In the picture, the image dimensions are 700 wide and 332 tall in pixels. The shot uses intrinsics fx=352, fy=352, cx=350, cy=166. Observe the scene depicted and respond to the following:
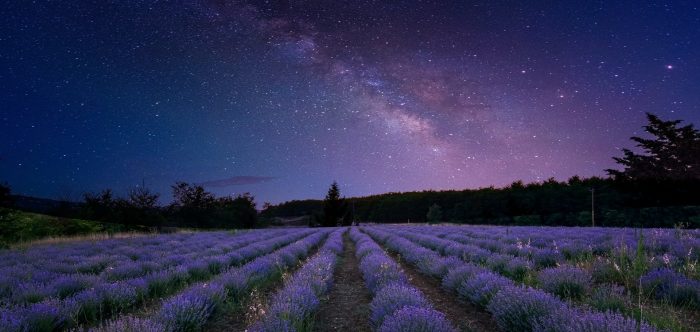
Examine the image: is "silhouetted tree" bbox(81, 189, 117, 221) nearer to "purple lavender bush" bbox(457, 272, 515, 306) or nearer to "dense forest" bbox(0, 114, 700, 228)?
"dense forest" bbox(0, 114, 700, 228)

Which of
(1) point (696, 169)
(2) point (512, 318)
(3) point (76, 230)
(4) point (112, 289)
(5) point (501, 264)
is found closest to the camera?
(2) point (512, 318)

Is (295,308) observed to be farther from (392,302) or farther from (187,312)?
(187,312)

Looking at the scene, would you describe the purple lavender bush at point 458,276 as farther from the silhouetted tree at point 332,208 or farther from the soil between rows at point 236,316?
the silhouetted tree at point 332,208

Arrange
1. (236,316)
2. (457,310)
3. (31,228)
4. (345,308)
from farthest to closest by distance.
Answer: (31,228) → (345,308) → (457,310) → (236,316)

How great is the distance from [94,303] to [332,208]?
2317 inches

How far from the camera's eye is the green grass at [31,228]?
1496cm

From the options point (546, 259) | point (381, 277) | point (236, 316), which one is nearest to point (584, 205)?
point (546, 259)

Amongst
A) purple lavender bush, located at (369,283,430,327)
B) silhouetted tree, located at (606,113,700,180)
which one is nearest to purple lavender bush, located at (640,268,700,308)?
purple lavender bush, located at (369,283,430,327)

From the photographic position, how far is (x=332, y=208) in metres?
62.8

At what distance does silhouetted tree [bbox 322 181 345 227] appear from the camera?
62.2 meters

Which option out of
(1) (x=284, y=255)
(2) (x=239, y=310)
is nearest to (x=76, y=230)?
(1) (x=284, y=255)

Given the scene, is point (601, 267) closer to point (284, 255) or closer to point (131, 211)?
point (284, 255)

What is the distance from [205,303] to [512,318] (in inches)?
136

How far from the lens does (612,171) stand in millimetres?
40031
